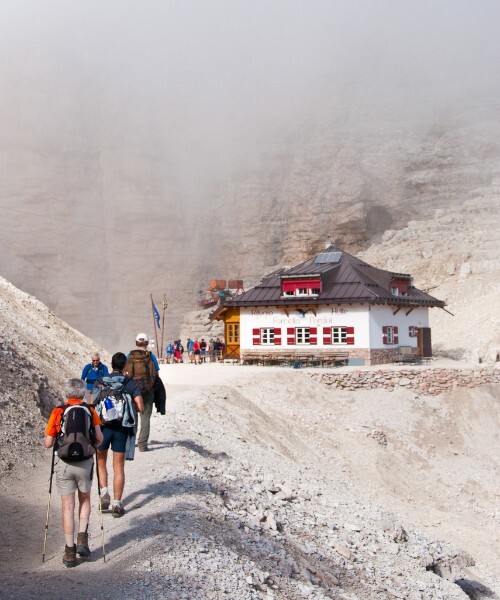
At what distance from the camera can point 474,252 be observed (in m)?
56.7

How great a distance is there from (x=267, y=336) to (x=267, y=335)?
5cm

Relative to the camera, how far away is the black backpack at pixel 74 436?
769 centimetres

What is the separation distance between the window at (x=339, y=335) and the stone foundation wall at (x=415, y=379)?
13.2ft

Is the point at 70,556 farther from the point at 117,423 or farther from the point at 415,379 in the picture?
the point at 415,379

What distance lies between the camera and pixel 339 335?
35.3 m

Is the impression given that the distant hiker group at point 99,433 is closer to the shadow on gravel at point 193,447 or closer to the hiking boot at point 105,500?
the hiking boot at point 105,500

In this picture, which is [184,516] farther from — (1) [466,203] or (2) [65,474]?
(1) [466,203]

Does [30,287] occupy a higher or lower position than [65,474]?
higher

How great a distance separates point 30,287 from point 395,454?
182 feet

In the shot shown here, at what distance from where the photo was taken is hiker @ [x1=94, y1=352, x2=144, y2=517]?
9.20m

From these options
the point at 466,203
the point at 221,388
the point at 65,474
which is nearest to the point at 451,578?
the point at 65,474

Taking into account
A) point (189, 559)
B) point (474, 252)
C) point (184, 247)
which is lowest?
point (189, 559)

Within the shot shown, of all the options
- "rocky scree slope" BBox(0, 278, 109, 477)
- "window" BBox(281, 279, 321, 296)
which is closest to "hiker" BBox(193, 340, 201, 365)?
"window" BBox(281, 279, 321, 296)

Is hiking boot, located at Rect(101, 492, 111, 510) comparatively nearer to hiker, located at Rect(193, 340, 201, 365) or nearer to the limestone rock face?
hiker, located at Rect(193, 340, 201, 365)
